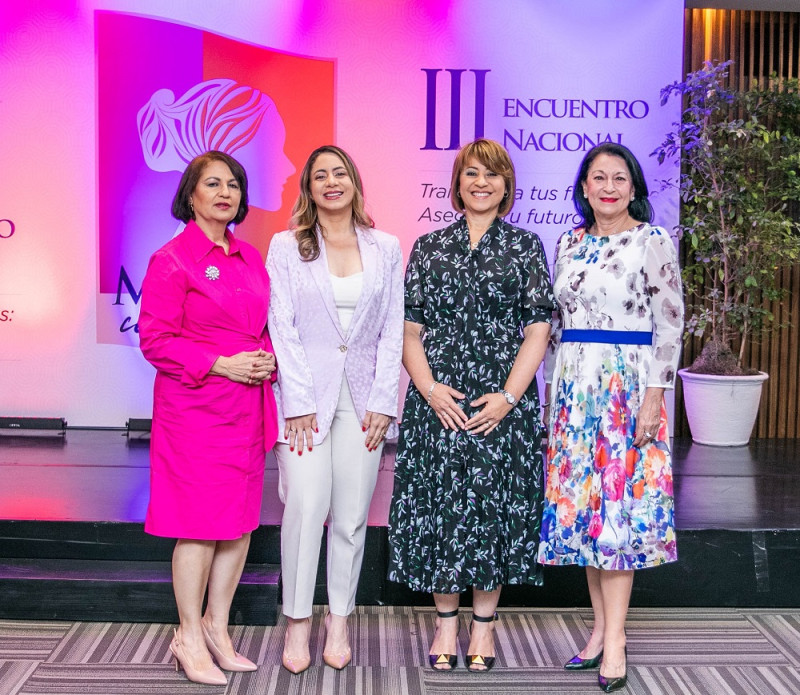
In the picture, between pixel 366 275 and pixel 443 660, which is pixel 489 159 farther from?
pixel 443 660

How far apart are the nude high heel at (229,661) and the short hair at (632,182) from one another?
1.67 meters

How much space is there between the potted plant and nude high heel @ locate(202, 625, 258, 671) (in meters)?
3.48

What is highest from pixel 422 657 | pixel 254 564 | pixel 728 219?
pixel 728 219

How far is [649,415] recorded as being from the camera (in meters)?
2.47

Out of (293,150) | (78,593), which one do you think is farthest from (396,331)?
(293,150)

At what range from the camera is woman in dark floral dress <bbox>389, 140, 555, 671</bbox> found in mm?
2539

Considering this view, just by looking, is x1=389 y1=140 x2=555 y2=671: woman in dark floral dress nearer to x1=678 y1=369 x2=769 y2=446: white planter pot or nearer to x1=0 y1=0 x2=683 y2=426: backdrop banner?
x1=0 y1=0 x2=683 y2=426: backdrop banner

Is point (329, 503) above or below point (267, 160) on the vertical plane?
below

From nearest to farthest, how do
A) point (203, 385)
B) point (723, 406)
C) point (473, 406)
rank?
point (203, 385) → point (473, 406) → point (723, 406)

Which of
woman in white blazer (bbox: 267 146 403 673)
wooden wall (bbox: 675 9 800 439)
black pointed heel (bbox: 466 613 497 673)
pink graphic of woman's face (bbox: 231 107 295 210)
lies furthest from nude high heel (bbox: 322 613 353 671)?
wooden wall (bbox: 675 9 800 439)

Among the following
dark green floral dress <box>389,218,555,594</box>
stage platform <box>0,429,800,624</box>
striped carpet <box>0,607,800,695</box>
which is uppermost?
dark green floral dress <box>389,218,555,594</box>

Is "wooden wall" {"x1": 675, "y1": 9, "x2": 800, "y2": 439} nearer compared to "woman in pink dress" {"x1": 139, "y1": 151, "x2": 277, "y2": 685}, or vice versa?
"woman in pink dress" {"x1": 139, "y1": 151, "x2": 277, "y2": 685}

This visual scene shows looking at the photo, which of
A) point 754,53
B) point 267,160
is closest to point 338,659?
point 267,160

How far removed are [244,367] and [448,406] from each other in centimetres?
59
